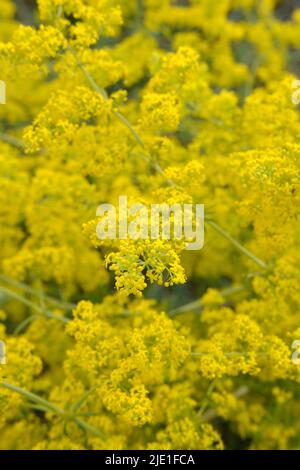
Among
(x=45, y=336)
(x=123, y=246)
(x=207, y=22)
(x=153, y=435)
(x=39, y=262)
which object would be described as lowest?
(x=153, y=435)

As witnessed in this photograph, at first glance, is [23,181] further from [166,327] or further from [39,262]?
[166,327]

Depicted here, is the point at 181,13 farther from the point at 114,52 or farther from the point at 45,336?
the point at 45,336

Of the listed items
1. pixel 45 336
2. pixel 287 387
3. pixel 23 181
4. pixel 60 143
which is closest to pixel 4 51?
pixel 60 143

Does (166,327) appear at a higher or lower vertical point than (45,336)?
lower

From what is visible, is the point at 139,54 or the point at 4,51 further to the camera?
the point at 139,54

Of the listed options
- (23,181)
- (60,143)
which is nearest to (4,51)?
(60,143)

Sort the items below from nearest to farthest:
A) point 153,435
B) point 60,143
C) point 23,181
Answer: point 60,143 < point 153,435 < point 23,181

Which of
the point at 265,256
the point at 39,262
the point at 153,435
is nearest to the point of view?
the point at 265,256
